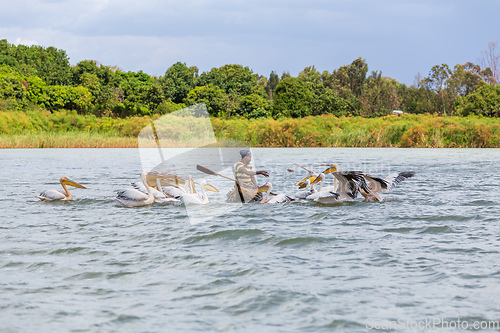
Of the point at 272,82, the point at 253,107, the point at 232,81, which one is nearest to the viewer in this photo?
the point at 253,107

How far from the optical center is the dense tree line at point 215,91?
50.6 meters

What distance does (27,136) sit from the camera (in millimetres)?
36094

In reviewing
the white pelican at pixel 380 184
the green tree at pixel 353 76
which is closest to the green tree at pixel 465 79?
the green tree at pixel 353 76

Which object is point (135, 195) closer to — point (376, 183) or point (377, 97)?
point (376, 183)

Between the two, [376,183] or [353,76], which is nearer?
[376,183]

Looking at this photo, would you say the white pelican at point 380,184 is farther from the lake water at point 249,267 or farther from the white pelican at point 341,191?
the lake water at point 249,267

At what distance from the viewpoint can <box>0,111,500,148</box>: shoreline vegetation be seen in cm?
3322

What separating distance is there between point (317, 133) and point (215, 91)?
17.4 m

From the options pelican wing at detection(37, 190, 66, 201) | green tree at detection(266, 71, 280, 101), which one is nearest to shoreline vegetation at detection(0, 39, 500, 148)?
green tree at detection(266, 71, 280, 101)

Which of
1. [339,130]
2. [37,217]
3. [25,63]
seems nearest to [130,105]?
[25,63]

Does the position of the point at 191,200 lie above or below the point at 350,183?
below

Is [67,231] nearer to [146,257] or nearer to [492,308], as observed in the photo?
[146,257]

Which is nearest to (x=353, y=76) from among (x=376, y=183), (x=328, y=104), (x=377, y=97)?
(x=377, y=97)

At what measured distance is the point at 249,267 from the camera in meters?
6.23
